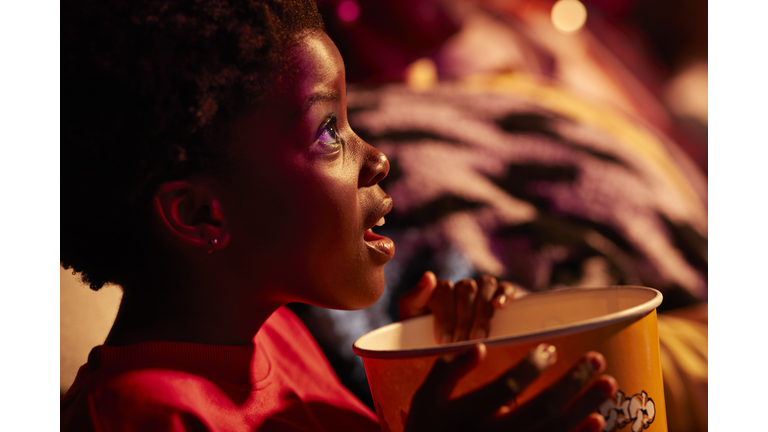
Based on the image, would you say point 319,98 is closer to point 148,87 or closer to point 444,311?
point 148,87

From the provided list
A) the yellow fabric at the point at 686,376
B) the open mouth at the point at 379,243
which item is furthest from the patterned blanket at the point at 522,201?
the open mouth at the point at 379,243

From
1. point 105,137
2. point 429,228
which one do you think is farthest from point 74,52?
point 429,228

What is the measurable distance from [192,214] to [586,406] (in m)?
0.21

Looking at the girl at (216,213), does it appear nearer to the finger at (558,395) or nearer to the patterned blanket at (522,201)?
the finger at (558,395)

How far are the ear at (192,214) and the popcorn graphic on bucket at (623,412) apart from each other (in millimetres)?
198

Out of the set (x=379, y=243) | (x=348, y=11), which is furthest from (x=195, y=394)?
(x=348, y=11)

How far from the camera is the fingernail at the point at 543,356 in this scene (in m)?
0.22

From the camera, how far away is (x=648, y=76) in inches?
30.9

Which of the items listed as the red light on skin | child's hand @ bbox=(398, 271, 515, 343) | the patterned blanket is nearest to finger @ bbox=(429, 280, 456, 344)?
child's hand @ bbox=(398, 271, 515, 343)

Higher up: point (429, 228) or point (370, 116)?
point (370, 116)
